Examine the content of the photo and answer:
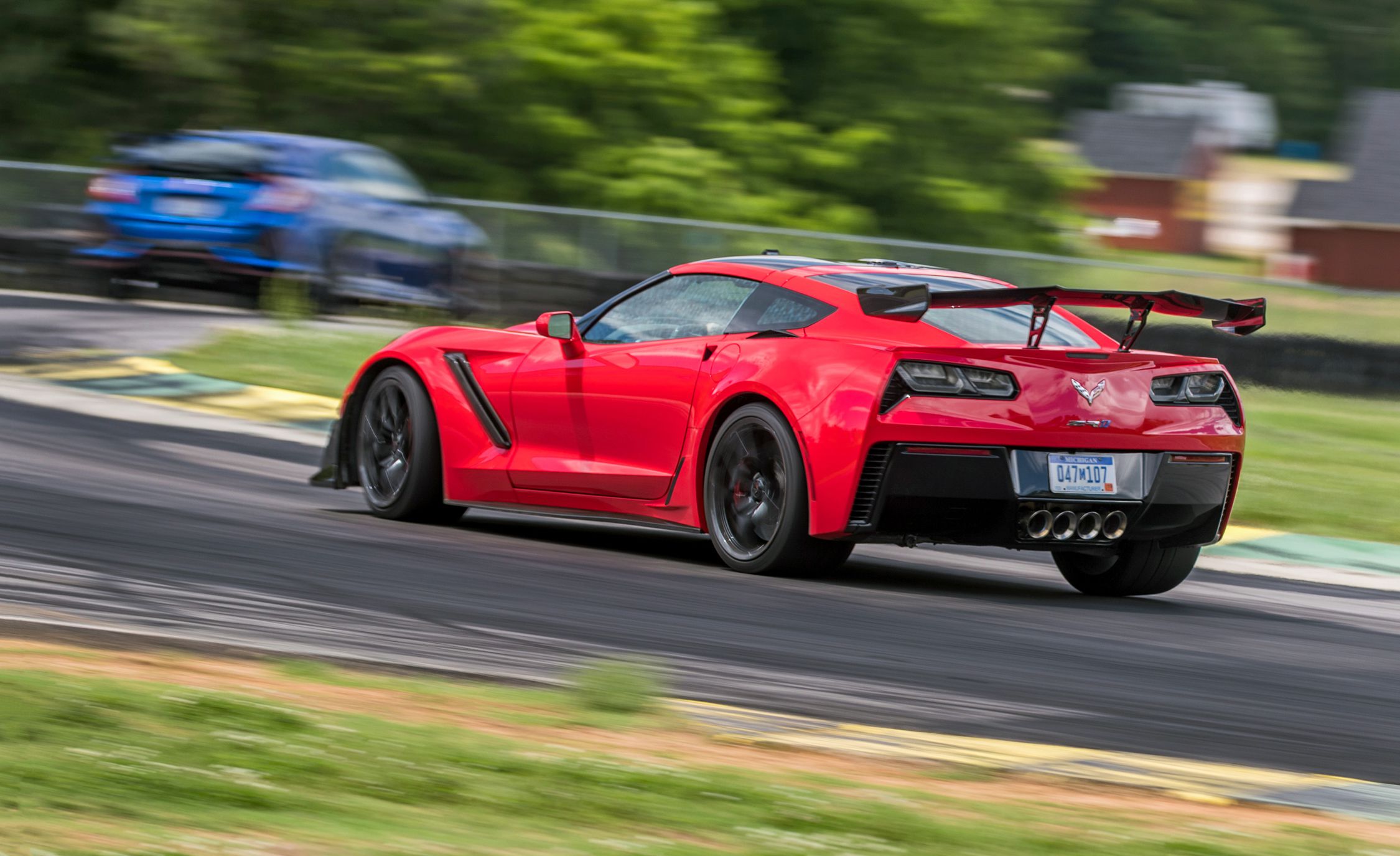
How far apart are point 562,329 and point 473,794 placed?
459cm

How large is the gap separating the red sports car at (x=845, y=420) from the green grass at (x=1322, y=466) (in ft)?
11.2

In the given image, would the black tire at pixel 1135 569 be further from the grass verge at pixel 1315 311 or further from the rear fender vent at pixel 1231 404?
the grass verge at pixel 1315 311

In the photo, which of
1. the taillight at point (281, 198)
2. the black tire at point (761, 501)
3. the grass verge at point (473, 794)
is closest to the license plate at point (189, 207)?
the taillight at point (281, 198)

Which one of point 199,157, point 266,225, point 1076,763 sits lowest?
point 1076,763

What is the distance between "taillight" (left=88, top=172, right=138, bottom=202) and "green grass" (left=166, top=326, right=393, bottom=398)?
2656 mm

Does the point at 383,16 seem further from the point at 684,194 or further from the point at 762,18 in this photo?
the point at 762,18

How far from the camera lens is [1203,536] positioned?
7793 millimetres

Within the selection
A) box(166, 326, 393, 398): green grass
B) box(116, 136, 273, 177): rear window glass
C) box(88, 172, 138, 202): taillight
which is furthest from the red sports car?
box(88, 172, 138, 202): taillight

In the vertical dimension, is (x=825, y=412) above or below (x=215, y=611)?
above

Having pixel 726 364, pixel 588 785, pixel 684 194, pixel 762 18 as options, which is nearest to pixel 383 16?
pixel 684 194

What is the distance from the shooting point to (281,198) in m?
17.1

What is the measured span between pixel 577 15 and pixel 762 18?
3607 mm

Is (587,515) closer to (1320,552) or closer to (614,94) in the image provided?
(1320,552)

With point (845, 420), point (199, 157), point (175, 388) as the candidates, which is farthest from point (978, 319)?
point (199, 157)
